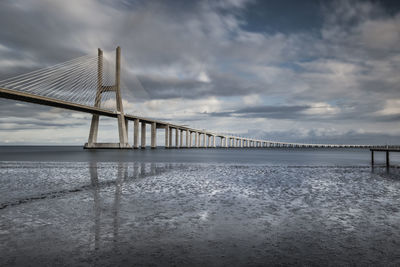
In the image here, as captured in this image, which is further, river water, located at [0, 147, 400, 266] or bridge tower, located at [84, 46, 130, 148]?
bridge tower, located at [84, 46, 130, 148]

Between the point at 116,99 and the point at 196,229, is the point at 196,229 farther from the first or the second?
the point at 116,99

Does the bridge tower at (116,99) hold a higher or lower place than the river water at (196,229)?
higher

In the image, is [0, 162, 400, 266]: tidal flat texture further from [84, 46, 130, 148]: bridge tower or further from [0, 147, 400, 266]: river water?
[84, 46, 130, 148]: bridge tower

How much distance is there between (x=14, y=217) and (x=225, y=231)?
20.9ft

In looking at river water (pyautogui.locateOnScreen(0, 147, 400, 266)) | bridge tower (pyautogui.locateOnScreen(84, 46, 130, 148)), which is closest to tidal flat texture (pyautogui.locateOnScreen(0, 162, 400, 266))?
river water (pyautogui.locateOnScreen(0, 147, 400, 266))

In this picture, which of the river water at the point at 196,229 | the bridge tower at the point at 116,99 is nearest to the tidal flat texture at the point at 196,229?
the river water at the point at 196,229

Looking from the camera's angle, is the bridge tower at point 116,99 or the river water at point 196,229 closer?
the river water at point 196,229

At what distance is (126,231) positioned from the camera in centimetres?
792

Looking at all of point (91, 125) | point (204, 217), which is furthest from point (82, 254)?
point (91, 125)

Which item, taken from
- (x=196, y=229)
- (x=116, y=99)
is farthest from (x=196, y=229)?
(x=116, y=99)

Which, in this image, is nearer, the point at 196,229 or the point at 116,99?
the point at 196,229

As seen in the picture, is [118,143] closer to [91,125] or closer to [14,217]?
[91,125]

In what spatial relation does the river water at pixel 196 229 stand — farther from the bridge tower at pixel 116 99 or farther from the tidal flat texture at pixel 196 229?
the bridge tower at pixel 116 99

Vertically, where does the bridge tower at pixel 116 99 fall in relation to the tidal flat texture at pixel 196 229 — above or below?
above
